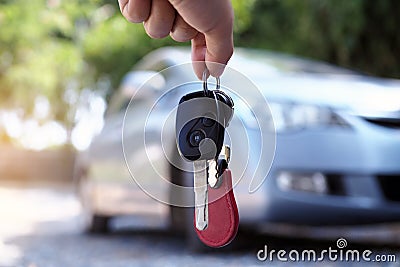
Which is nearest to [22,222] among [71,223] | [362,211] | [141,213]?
[71,223]

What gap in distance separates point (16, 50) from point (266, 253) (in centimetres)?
554

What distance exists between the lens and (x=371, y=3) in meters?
3.88

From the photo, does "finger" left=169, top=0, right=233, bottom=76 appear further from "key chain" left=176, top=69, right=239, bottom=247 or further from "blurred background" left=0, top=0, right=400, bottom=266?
"blurred background" left=0, top=0, right=400, bottom=266

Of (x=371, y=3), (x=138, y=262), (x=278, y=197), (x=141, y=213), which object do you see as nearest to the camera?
(x=278, y=197)

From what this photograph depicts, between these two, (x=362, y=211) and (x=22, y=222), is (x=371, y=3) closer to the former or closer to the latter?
(x=22, y=222)

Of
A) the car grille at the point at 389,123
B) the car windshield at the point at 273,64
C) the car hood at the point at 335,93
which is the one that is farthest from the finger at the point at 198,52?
the car windshield at the point at 273,64

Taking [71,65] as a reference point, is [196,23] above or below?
below

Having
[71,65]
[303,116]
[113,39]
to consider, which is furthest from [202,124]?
[71,65]

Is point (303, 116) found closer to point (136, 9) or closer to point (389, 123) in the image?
point (389, 123)

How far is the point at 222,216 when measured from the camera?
0.35m

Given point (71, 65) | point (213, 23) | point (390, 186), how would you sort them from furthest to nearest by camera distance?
point (71, 65) < point (390, 186) < point (213, 23)

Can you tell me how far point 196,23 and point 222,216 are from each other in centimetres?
9

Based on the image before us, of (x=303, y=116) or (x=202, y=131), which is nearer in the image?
(x=202, y=131)

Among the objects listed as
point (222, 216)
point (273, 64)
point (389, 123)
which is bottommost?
point (222, 216)
